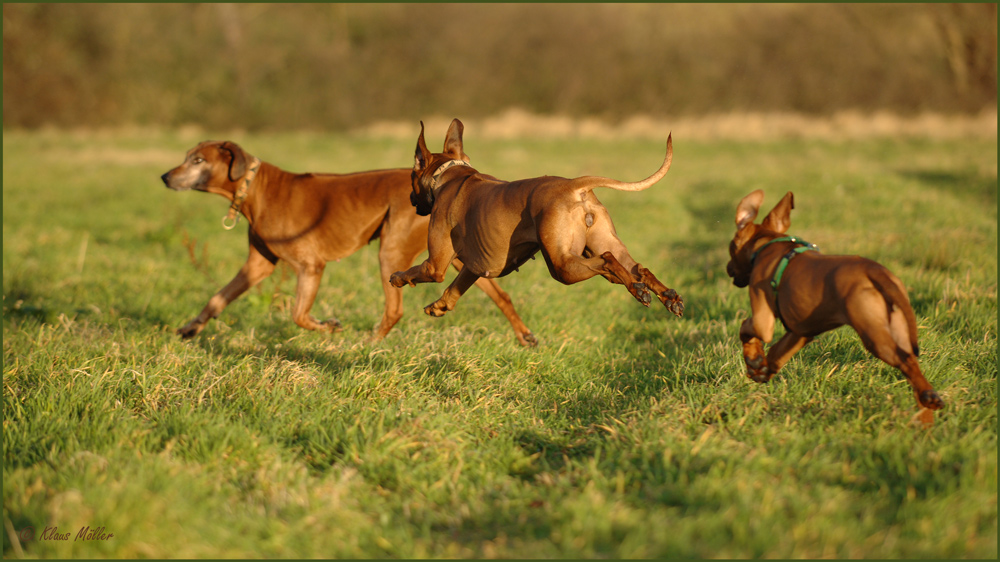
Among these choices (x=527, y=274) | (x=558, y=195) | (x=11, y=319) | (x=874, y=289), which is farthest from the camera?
(x=527, y=274)

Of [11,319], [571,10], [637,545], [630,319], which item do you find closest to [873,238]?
[630,319]

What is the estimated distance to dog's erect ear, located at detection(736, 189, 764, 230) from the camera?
10.9 ft

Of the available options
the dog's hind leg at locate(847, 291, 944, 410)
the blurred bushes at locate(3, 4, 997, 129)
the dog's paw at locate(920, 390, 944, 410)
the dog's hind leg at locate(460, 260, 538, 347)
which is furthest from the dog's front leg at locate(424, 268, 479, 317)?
the blurred bushes at locate(3, 4, 997, 129)

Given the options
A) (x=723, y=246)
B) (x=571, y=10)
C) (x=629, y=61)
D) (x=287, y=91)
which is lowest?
(x=723, y=246)

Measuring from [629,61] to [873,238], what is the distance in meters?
25.8

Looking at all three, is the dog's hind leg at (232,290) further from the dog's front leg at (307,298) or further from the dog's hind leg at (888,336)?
the dog's hind leg at (888,336)

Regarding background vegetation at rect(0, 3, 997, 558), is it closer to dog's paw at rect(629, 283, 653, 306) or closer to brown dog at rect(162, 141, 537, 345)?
brown dog at rect(162, 141, 537, 345)

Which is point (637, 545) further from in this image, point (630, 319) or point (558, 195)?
point (630, 319)

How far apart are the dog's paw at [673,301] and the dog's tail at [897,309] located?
28.5 inches

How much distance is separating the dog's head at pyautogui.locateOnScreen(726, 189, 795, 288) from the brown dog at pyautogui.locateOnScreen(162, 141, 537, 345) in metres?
2.01

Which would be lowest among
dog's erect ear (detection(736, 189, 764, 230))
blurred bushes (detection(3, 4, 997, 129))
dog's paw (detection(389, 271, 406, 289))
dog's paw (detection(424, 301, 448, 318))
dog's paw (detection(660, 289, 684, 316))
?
dog's paw (detection(424, 301, 448, 318))

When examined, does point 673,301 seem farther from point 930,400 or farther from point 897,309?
point 930,400

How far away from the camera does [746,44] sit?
3200cm

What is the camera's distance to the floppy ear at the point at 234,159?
17.5 ft
